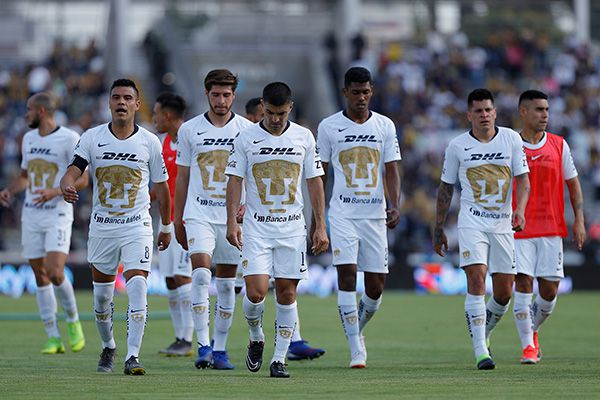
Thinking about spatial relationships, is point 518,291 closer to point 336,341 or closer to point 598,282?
point 336,341

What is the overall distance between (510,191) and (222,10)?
102ft

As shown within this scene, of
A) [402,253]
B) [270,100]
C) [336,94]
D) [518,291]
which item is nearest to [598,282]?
[402,253]

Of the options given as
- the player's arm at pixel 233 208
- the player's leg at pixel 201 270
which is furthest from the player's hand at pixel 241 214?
the player's leg at pixel 201 270

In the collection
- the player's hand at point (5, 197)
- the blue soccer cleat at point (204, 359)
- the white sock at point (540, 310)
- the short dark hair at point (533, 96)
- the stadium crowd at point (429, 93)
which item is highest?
the stadium crowd at point (429, 93)

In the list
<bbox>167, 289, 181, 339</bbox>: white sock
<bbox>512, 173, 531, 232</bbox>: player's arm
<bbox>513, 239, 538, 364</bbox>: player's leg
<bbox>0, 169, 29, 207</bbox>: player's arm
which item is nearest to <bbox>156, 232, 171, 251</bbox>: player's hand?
<bbox>167, 289, 181, 339</bbox>: white sock

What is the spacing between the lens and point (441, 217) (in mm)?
14375

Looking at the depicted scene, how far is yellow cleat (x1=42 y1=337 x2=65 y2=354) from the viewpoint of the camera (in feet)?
52.9

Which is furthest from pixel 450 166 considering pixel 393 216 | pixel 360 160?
pixel 360 160

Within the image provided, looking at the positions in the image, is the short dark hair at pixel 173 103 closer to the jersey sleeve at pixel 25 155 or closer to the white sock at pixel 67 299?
the jersey sleeve at pixel 25 155

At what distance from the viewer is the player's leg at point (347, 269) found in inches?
564

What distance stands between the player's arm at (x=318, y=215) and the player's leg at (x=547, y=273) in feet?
10.5

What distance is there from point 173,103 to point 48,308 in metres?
2.97

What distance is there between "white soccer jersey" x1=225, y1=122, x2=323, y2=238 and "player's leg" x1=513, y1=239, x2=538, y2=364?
10.4 ft

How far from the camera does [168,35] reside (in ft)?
142
